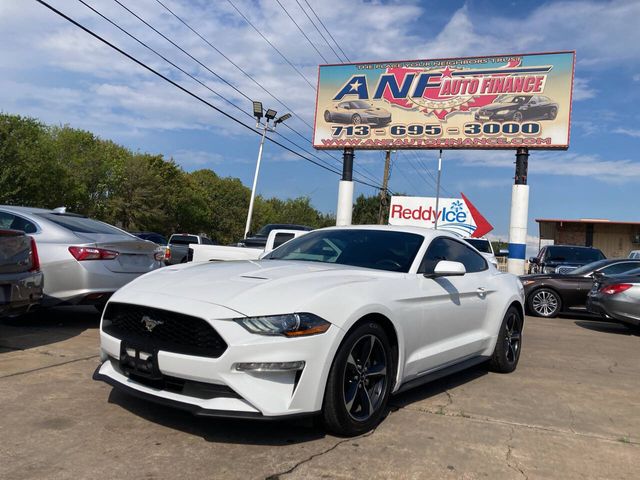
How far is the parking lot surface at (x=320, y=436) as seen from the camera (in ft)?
10.5

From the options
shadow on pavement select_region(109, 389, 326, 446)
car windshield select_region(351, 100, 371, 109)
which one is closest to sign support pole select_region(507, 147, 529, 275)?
car windshield select_region(351, 100, 371, 109)

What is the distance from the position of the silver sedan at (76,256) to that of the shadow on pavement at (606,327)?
8.37 meters

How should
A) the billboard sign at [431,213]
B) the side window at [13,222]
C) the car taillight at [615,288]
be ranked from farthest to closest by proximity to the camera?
the billboard sign at [431,213]
the car taillight at [615,288]
the side window at [13,222]

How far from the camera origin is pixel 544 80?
19938 mm

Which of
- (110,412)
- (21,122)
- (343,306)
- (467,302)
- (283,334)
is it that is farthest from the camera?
(21,122)

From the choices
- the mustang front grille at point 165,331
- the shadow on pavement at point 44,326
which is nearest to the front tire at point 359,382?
the mustang front grille at point 165,331

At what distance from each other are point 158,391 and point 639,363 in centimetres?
623

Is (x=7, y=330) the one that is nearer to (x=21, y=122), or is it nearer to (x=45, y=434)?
(x=45, y=434)

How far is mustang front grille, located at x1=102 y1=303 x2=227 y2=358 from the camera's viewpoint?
3.39 meters

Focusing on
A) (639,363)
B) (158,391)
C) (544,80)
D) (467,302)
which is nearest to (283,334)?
(158,391)

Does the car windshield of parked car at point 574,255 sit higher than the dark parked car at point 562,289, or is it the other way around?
the car windshield of parked car at point 574,255

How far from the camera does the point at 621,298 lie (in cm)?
970

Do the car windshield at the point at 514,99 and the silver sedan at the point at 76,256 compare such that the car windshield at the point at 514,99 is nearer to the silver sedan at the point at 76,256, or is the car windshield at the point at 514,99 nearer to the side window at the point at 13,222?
the silver sedan at the point at 76,256

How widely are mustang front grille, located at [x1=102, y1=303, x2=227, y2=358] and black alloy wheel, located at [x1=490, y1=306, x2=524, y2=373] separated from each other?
11.4 ft
